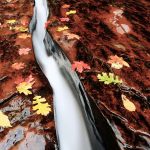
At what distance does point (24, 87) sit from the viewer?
304 centimetres

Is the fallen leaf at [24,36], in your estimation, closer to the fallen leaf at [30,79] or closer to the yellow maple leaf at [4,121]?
the fallen leaf at [30,79]

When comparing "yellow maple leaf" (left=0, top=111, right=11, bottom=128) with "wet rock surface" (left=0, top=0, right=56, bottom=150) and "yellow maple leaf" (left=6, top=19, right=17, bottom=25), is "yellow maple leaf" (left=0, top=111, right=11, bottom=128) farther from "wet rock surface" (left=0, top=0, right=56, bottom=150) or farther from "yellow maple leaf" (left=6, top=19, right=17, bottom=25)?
"yellow maple leaf" (left=6, top=19, right=17, bottom=25)

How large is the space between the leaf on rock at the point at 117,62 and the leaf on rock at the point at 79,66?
32cm

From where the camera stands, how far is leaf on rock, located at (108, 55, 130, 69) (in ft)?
10.9

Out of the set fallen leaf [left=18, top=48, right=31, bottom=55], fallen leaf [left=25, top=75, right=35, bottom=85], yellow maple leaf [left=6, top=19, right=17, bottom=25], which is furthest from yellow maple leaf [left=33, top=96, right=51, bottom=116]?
yellow maple leaf [left=6, top=19, right=17, bottom=25]

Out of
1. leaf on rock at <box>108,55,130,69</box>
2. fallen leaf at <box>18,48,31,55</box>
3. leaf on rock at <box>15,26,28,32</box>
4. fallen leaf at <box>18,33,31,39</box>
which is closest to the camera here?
leaf on rock at <box>108,55,130,69</box>

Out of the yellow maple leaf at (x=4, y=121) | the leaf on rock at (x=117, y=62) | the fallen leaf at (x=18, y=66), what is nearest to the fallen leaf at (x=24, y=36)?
the fallen leaf at (x=18, y=66)

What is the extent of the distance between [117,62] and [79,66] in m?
0.50

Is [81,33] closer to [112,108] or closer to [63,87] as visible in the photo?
[63,87]

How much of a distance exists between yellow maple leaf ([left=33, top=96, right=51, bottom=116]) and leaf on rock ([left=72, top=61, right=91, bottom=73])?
22.6 inches

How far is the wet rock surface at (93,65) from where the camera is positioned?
2.52 meters

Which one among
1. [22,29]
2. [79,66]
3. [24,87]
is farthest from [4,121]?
[22,29]

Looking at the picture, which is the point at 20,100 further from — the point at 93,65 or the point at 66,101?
the point at 93,65

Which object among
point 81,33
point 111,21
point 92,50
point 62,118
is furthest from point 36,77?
point 111,21
